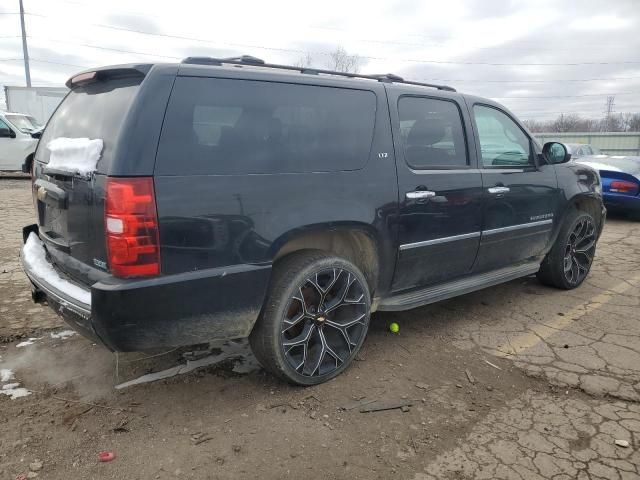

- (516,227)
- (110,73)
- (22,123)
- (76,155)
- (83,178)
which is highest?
(22,123)

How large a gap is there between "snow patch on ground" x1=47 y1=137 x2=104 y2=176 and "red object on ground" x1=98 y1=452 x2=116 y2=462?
4.44 ft

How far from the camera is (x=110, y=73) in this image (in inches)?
104

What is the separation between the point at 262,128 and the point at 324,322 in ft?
4.01

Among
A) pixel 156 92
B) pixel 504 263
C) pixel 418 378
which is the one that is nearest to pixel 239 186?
pixel 156 92

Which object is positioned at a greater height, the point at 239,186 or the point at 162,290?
the point at 239,186

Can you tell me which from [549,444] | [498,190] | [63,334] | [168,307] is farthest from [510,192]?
[63,334]

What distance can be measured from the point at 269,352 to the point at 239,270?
1.84 feet

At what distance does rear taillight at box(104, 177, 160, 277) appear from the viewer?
2271mm

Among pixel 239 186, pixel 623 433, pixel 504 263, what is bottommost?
pixel 623 433

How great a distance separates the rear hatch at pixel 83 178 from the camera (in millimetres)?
2395

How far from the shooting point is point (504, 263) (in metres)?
4.33

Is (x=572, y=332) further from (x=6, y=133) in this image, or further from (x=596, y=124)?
(x=596, y=124)

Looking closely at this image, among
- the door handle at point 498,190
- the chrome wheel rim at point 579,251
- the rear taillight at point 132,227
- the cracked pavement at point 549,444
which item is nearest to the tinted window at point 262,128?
the rear taillight at point 132,227

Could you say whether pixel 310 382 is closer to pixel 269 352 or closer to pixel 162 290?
pixel 269 352
